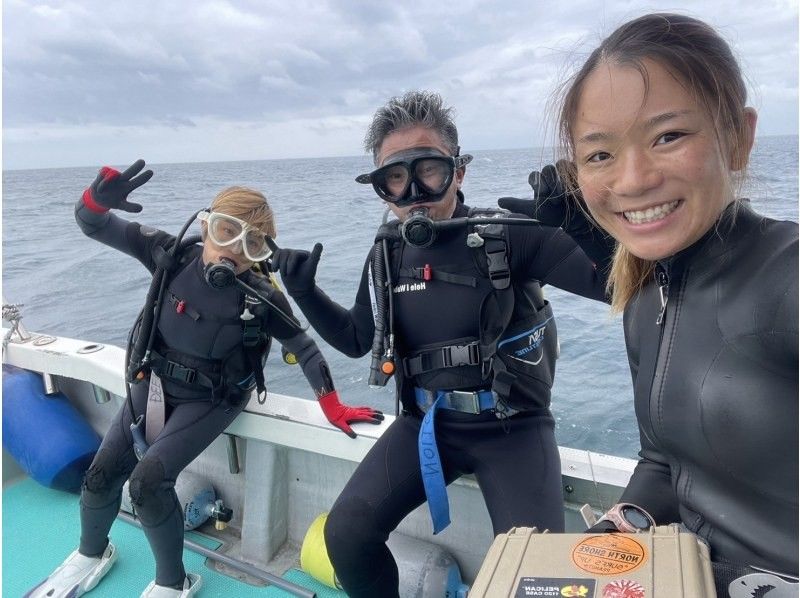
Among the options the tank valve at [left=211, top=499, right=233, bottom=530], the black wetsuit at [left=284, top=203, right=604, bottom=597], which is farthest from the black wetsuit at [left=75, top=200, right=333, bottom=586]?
the black wetsuit at [left=284, top=203, right=604, bottom=597]

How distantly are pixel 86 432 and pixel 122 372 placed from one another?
1.47 ft

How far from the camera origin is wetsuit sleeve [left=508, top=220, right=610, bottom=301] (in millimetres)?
1632

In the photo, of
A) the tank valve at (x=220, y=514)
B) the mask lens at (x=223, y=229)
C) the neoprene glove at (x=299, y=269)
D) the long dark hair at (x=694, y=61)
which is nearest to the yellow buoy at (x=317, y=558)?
the tank valve at (x=220, y=514)

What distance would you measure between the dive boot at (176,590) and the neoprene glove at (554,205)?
5.87 feet

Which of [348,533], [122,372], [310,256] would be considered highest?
[310,256]

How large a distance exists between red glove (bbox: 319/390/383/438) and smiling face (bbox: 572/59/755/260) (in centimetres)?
140

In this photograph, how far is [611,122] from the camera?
0.92 m

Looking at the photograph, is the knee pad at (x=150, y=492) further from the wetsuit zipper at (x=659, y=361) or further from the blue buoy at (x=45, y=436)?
the wetsuit zipper at (x=659, y=361)

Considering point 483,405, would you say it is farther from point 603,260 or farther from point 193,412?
point 193,412

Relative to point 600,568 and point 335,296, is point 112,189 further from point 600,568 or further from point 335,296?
point 335,296

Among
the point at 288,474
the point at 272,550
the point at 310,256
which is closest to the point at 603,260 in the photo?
the point at 310,256

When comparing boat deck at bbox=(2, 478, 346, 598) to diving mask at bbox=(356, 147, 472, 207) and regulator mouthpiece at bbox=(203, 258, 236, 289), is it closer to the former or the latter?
regulator mouthpiece at bbox=(203, 258, 236, 289)

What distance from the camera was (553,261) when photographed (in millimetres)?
1706

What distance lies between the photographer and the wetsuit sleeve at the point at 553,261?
5.35 ft
